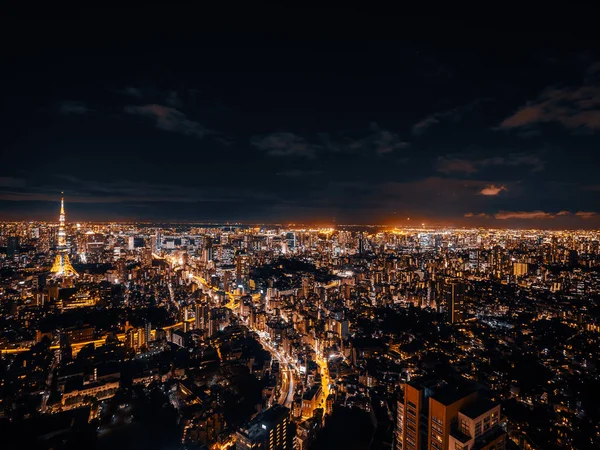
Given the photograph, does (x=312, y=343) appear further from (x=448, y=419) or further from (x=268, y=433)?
(x=448, y=419)

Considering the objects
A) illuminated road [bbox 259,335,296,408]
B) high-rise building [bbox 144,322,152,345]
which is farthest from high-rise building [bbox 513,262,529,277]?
high-rise building [bbox 144,322,152,345]

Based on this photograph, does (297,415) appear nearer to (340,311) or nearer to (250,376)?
(250,376)

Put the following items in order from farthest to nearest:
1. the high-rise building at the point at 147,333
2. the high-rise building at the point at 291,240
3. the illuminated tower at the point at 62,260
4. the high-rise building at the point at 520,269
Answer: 1. the high-rise building at the point at 291,240
2. the high-rise building at the point at 520,269
3. the illuminated tower at the point at 62,260
4. the high-rise building at the point at 147,333

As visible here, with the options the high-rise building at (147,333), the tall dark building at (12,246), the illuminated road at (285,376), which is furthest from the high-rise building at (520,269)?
the tall dark building at (12,246)

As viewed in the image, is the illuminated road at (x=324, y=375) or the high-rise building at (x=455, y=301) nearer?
the illuminated road at (x=324, y=375)

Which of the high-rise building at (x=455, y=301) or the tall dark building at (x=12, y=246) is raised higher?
the tall dark building at (x=12, y=246)

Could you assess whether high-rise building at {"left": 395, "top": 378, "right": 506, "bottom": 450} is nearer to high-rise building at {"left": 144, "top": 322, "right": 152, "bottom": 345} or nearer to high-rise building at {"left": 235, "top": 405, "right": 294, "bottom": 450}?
high-rise building at {"left": 235, "top": 405, "right": 294, "bottom": 450}

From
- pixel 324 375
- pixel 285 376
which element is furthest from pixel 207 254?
pixel 324 375

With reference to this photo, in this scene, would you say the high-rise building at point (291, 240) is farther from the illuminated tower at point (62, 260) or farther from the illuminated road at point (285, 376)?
the illuminated road at point (285, 376)
